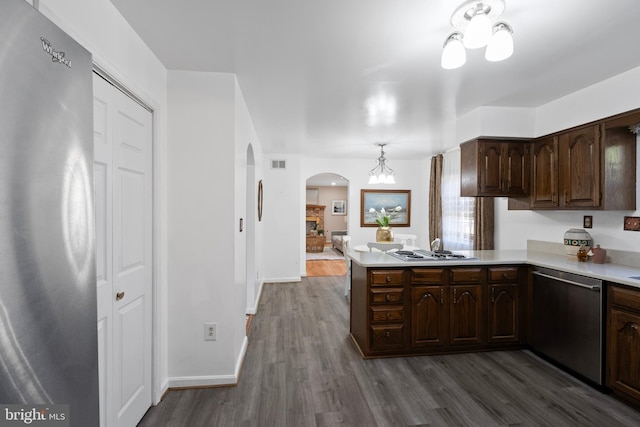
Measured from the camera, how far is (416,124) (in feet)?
12.6

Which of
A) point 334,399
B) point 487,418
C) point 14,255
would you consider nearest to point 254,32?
point 14,255

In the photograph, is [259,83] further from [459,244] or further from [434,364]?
[459,244]

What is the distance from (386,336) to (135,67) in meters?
2.88

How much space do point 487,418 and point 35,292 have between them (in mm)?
2496

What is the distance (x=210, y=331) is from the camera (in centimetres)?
235

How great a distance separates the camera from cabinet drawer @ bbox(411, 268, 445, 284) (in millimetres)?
2826

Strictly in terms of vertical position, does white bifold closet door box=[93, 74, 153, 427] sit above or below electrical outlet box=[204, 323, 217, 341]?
above

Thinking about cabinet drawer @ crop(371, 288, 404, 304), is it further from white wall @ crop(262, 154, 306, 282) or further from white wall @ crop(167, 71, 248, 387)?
white wall @ crop(262, 154, 306, 282)

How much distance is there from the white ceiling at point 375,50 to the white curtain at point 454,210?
6.49 ft

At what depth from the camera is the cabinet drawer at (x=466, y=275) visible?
2875 mm

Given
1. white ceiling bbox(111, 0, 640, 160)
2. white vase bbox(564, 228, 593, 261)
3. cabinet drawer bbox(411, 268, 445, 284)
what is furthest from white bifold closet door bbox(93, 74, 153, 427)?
white vase bbox(564, 228, 593, 261)

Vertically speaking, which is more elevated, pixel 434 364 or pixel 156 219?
pixel 156 219

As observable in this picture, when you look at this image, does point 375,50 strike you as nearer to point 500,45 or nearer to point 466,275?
point 500,45

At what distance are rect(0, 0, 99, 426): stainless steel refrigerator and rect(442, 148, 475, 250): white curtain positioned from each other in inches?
190
